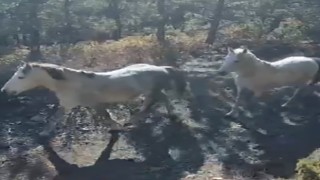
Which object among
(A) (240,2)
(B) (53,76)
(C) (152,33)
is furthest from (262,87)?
(A) (240,2)

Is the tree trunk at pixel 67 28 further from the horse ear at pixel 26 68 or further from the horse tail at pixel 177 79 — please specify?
the horse ear at pixel 26 68

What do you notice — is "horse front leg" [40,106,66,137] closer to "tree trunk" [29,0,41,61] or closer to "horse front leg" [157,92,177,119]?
"horse front leg" [157,92,177,119]

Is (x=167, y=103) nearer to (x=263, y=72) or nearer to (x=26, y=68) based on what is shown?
(x=263, y=72)

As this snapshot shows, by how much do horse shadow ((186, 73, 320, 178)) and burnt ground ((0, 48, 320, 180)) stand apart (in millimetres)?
15

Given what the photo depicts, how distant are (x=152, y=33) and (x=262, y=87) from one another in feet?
26.8

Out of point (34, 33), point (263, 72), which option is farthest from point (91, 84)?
point (34, 33)

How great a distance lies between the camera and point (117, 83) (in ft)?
32.5

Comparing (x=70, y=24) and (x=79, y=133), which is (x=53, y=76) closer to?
(x=79, y=133)

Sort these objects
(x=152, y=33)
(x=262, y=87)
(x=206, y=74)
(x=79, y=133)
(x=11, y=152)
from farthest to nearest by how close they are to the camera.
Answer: (x=152, y=33) < (x=206, y=74) < (x=262, y=87) < (x=79, y=133) < (x=11, y=152)

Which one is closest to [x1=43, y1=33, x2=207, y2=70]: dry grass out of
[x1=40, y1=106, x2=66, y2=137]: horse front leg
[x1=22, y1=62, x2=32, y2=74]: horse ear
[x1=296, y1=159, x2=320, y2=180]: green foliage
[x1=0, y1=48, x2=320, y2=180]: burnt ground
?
[x1=0, y1=48, x2=320, y2=180]: burnt ground

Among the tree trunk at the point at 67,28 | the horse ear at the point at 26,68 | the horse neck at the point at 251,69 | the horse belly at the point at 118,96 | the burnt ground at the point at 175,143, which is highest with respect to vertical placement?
the horse ear at the point at 26,68

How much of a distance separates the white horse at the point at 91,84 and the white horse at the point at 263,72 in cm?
151

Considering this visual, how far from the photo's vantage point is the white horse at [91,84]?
9.59 meters

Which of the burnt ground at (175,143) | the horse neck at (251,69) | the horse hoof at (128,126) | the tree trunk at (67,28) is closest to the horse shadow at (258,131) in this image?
the burnt ground at (175,143)
